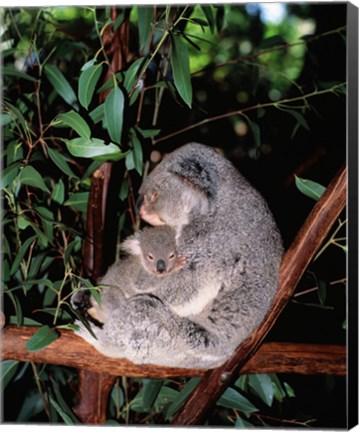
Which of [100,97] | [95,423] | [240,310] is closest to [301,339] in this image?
[240,310]

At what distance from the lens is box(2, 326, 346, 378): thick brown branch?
234 cm

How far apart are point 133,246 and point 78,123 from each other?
695mm

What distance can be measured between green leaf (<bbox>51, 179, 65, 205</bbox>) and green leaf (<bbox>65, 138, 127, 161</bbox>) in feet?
1.56

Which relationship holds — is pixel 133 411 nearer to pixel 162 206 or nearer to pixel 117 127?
pixel 162 206

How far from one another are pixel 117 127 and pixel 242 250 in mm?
771

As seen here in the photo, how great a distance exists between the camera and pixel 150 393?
2.80 metres

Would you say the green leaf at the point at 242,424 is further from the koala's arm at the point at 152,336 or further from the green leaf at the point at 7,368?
the green leaf at the point at 7,368

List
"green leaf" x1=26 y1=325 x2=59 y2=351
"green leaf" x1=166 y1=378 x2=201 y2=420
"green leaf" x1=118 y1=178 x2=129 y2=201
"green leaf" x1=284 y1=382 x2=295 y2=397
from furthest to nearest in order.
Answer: "green leaf" x1=284 y1=382 x2=295 y2=397 → "green leaf" x1=118 y1=178 x2=129 y2=201 → "green leaf" x1=166 y1=378 x2=201 y2=420 → "green leaf" x1=26 y1=325 x2=59 y2=351

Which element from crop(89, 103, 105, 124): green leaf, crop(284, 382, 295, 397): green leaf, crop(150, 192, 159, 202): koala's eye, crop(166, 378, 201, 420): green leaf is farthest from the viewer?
crop(284, 382, 295, 397): green leaf

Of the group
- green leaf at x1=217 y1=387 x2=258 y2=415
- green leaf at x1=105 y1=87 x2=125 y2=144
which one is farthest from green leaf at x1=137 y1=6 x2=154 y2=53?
green leaf at x1=217 y1=387 x2=258 y2=415

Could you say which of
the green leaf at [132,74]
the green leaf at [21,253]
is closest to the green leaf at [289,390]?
the green leaf at [21,253]

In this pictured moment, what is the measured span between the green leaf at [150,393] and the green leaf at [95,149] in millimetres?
1263

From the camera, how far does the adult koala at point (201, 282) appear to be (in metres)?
2.32

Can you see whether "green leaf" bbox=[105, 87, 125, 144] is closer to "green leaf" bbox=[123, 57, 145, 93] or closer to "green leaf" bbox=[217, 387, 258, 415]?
"green leaf" bbox=[123, 57, 145, 93]
